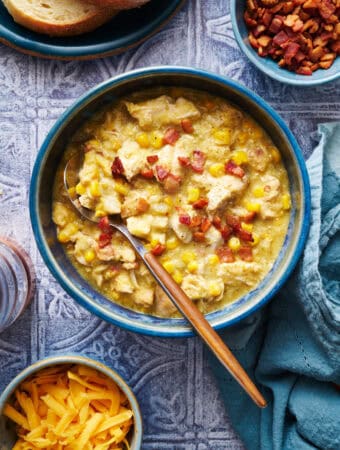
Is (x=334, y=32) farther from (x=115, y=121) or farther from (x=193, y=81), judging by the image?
(x=115, y=121)

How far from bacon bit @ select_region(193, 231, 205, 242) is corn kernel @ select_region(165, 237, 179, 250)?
8cm

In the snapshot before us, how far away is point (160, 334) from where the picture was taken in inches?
116

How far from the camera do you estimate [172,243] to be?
298 centimetres

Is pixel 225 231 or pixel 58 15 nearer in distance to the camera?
pixel 225 231

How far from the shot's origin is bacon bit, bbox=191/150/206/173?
2971 mm

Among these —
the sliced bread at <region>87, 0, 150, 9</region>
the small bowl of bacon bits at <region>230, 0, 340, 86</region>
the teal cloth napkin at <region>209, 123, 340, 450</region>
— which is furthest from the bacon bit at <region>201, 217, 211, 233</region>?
the sliced bread at <region>87, 0, 150, 9</region>

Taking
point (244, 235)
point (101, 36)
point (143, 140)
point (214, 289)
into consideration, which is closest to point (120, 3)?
point (101, 36)

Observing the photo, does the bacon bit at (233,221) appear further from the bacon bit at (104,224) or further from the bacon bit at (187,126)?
the bacon bit at (104,224)

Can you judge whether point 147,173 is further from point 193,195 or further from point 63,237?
point 63,237

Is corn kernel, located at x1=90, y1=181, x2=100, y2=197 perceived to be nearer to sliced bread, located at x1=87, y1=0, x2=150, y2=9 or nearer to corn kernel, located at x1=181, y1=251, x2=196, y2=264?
corn kernel, located at x1=181, y1=251, x2=196, y2=264

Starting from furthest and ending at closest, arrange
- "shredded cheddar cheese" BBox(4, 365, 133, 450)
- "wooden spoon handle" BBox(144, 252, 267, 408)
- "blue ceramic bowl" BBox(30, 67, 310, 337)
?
"shredded cheddar cheese" BBox(4, 365, 133, 450) → "blue ceramic bowl" BBox(30, 67, 310, 337) → "wooden spoon handle" BBox(144, 252, 267, 408)

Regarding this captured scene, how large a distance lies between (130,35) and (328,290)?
5.06ft

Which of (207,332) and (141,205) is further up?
(141,205)

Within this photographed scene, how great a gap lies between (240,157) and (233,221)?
0.29 metres
